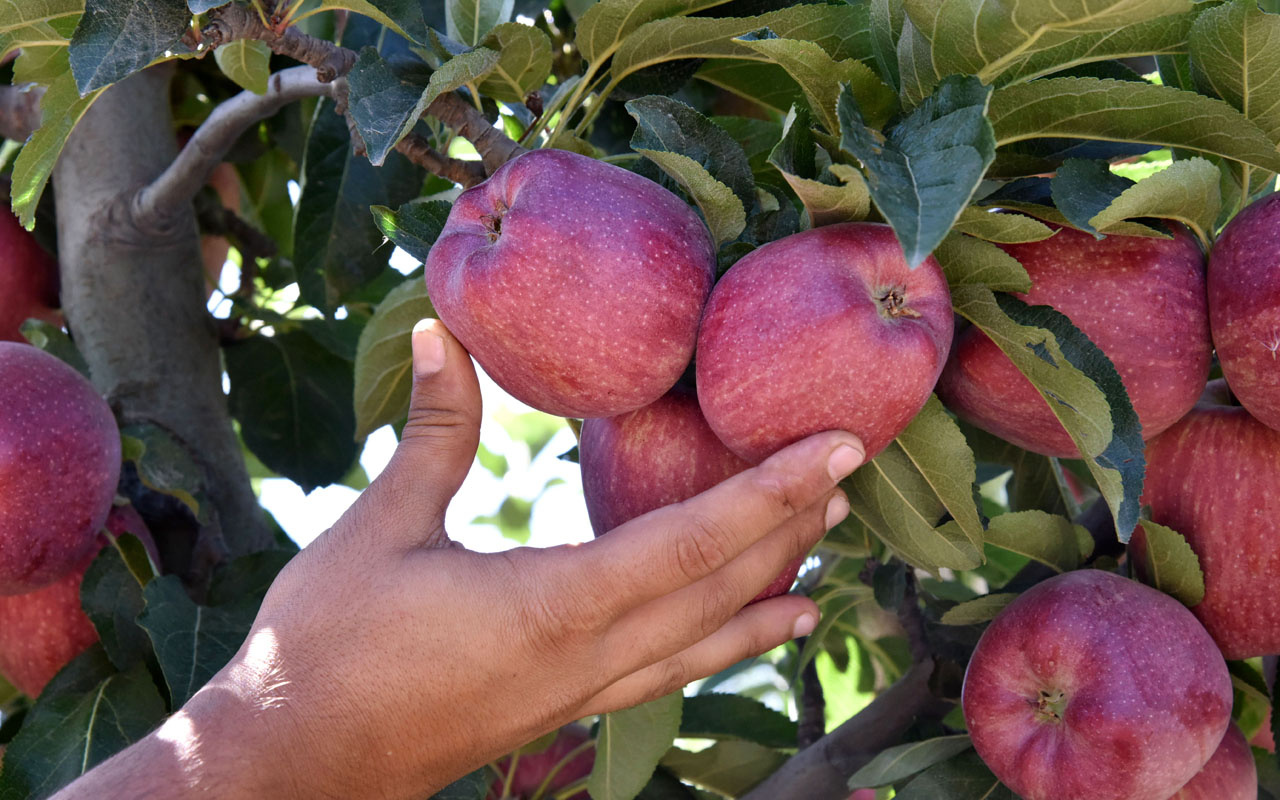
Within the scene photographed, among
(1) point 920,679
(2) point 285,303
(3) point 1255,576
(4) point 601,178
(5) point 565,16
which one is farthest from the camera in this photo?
(2) point 285,303

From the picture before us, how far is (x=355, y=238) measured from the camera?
4.58 feet

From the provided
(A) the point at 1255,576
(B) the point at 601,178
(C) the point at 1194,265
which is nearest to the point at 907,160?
(B) the point at 601,178

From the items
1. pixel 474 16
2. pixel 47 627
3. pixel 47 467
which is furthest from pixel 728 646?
pixel 47 627

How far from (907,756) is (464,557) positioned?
1.72 ft

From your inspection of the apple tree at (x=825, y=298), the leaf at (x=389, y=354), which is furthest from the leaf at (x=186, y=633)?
the leaf at (x=389, y=354)

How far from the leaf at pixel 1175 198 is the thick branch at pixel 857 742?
59cm

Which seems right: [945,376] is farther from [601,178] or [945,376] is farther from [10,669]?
[10,669]

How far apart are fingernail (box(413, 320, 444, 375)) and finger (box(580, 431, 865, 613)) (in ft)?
0.61

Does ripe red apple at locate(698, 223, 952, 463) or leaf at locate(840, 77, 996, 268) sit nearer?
leaf at locate(840, 77, 996, 268)

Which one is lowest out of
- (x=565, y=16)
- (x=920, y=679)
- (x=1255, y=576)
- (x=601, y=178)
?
(x=920, y=679)

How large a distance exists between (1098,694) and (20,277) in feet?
4.81

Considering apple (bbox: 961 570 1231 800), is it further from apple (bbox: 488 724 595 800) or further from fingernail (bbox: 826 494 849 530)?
apple (bbox: 488 724 595 800)

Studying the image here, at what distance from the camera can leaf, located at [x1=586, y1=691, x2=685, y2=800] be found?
3.77 ft

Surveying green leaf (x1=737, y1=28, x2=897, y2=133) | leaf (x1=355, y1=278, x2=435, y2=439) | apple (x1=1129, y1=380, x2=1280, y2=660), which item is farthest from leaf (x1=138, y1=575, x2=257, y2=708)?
apple (x1=1129, y1=380, x2=1280, y2=660)
